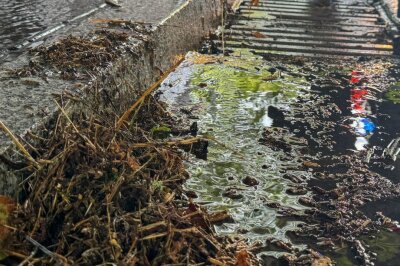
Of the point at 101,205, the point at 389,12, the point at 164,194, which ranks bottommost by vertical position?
the point at 389,12

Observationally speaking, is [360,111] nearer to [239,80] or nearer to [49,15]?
[239,80]

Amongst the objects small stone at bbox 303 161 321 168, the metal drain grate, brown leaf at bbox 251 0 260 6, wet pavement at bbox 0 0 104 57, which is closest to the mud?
small stone at bbox 303 161 321 168

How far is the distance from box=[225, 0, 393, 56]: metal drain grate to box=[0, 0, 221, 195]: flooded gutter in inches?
23.1

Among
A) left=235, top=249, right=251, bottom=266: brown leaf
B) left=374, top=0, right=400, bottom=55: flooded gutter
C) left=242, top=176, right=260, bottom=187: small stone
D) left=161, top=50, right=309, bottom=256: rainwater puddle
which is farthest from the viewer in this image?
left=374, top=0, right=400, bottom=55: flooded gutter

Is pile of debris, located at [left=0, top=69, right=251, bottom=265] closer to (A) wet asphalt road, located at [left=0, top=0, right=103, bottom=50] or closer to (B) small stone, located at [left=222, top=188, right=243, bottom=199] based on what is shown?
→ (B) small stone, located at [left=222, top=188, right=243, bottom=199]

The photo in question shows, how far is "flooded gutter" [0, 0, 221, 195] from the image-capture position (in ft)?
6.86

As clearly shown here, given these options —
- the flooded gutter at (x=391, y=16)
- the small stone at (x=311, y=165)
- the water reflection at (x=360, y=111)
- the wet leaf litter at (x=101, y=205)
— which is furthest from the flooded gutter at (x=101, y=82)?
the flooded gutter at (x=391, y=16)

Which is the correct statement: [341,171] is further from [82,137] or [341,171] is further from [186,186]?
[82,137]

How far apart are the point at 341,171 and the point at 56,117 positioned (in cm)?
138

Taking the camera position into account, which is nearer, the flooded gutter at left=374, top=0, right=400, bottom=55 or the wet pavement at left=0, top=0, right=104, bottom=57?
the wet pavement at left=0, top=0, right=104, bottom=57

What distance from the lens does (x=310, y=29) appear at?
5492mm

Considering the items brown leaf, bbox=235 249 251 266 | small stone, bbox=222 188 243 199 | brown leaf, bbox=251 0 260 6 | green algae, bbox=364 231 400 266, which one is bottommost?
brown leaf, bbox=251 0 260 6

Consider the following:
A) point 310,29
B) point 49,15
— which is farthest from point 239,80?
point 310,29

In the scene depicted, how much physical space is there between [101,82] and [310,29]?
10.5 feet
